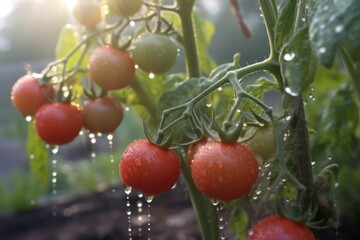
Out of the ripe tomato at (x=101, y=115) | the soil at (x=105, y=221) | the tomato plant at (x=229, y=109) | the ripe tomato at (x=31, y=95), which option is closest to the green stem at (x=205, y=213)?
the tomato plant at (x=229, y=109)

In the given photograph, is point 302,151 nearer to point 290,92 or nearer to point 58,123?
point 290,92

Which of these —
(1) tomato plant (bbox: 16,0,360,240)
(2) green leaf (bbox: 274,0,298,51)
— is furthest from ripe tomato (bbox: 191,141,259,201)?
(2) green leaf (bbox: 274,0,298,51)

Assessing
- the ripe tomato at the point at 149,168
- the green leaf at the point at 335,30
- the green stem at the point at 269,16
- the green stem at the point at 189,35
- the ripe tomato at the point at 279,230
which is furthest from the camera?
the green stem at the point at 189,35

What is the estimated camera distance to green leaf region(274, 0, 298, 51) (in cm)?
99

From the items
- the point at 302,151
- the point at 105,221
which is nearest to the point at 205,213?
the point at 302,151

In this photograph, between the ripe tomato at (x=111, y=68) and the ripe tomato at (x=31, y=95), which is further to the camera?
the ripe tomato at (x=31, y=95)

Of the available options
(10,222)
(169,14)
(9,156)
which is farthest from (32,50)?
(169,14)

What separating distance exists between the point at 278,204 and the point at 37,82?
76cm

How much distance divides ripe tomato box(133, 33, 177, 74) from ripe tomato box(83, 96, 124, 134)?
16 centimetres

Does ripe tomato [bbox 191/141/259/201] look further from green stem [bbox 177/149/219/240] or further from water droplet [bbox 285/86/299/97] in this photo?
green stem [bbox 177/149/219/240]

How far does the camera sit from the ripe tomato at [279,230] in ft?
2.72

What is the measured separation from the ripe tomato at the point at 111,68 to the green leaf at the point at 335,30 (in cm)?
54

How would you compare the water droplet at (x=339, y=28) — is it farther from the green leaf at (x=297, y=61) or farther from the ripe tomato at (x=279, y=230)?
the ripe tomato at (x=279, y=230)

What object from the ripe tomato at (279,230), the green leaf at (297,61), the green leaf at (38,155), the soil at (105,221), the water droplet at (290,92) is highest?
the green leaf at (297,61)
